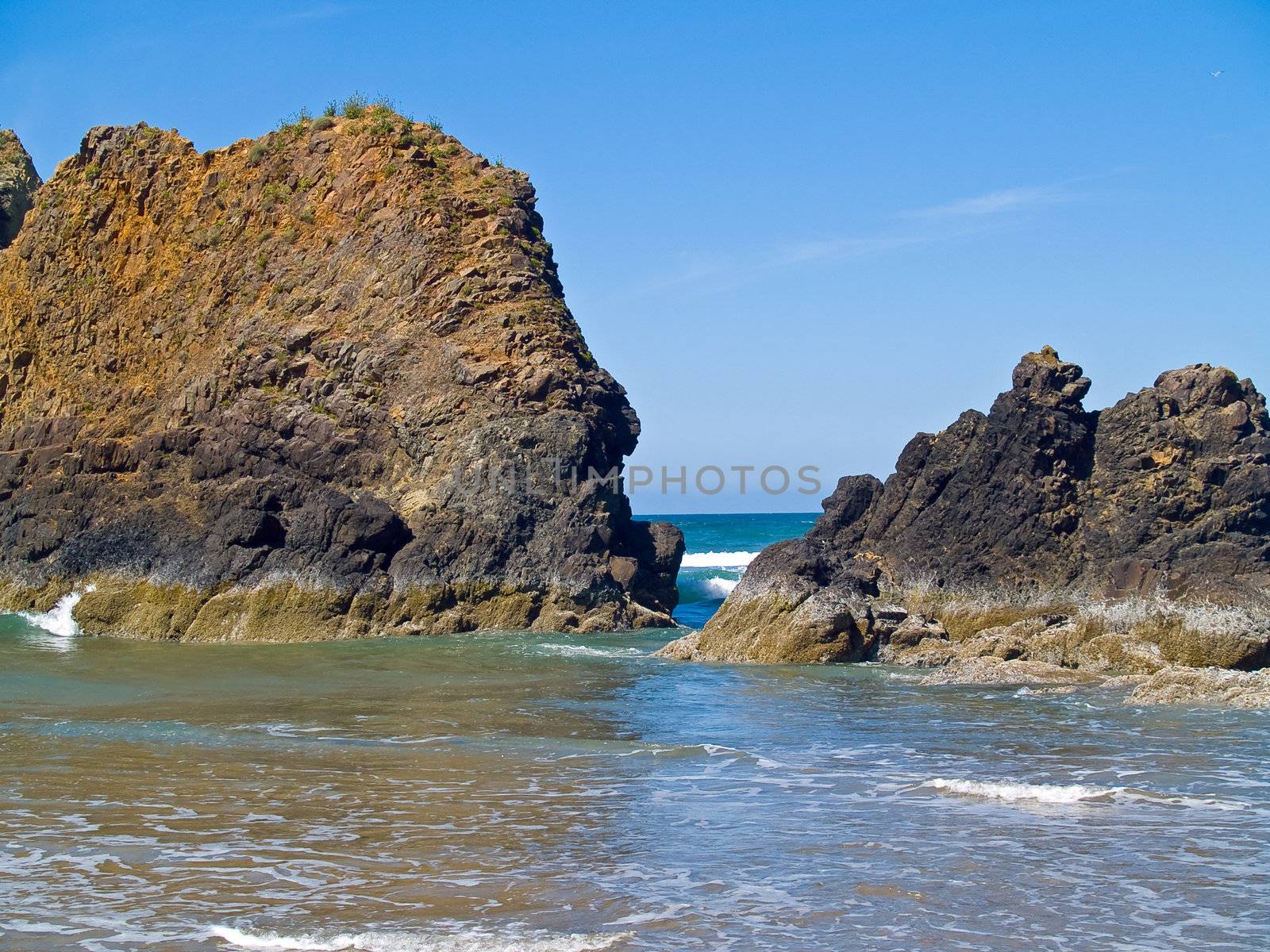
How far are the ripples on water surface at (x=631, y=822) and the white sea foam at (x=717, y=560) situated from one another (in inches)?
1885

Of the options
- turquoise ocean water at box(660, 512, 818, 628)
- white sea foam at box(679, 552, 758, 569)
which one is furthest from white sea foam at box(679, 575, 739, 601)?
white sea foam at box(679, 552, 758, 569)

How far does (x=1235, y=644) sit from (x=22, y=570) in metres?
24.1

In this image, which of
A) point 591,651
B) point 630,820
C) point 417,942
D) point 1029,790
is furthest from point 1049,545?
point 417,942

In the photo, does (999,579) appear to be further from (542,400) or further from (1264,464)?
(542,400)

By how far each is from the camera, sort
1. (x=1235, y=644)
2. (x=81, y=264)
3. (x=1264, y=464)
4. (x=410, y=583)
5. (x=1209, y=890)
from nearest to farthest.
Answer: (x=1209, y=890)
(x=1235, y=644)
(x=1264, y=464)
(x=410, y=583)
(x=81, y=264)

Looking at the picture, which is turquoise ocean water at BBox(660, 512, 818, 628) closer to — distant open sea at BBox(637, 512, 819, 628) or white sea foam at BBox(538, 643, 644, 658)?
distant open sea at BBox(637, 512, 819, 628)

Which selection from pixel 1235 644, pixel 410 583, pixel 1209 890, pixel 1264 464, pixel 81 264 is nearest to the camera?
pixel 1209 890

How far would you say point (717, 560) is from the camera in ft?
220

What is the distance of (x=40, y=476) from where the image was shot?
1134 inches

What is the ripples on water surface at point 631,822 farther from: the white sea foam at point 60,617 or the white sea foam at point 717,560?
the white sea foam at point 717,560

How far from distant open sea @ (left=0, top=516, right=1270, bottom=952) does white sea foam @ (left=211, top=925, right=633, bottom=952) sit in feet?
0.07

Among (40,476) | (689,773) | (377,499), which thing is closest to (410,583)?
(377,499)

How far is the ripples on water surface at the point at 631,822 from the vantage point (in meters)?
7.14

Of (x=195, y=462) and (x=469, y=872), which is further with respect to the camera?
(x=195, y=462)
